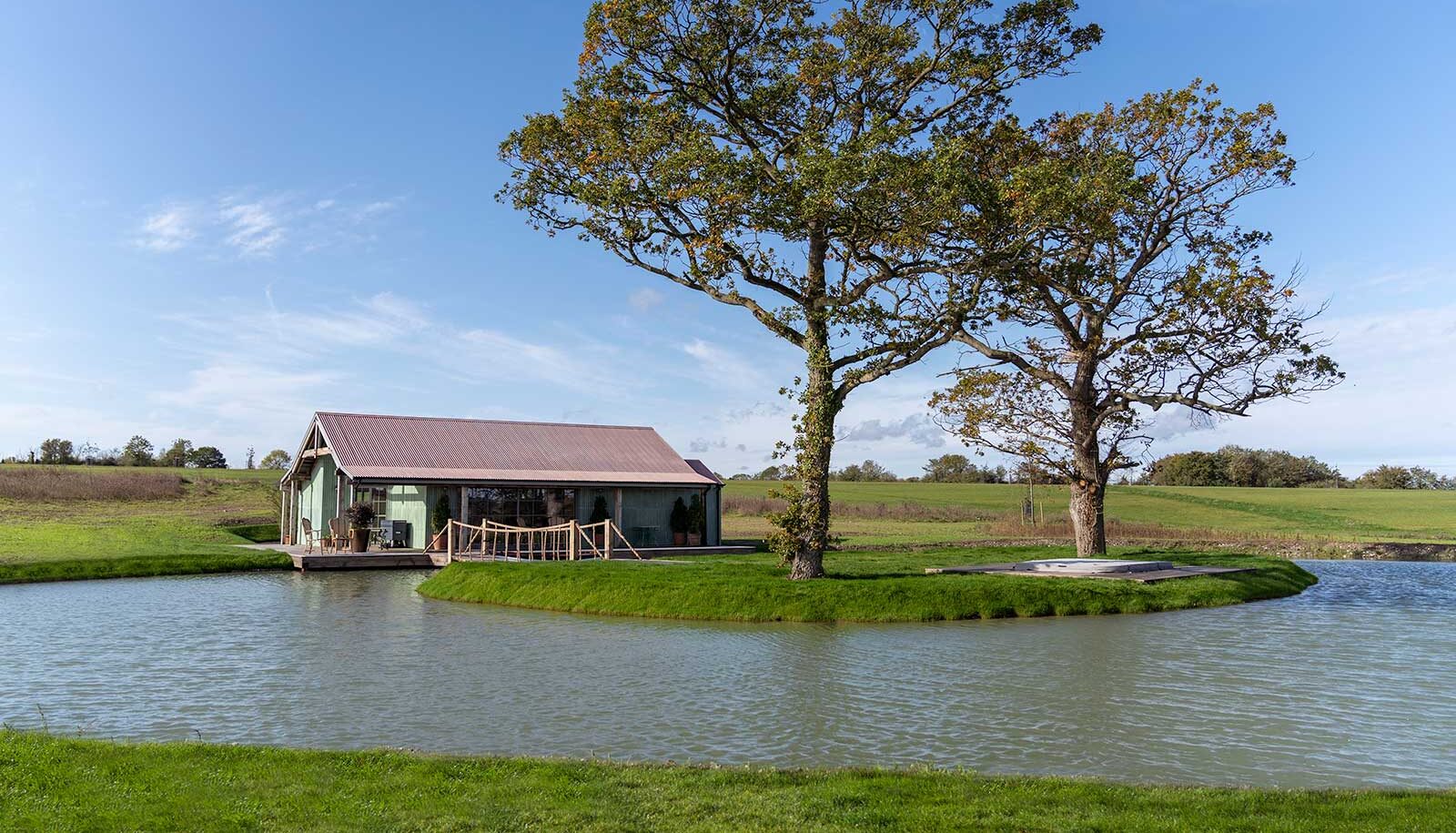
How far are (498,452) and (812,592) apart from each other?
1926 centimetres

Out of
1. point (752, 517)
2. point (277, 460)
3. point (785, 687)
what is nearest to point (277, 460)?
point (277, 460)

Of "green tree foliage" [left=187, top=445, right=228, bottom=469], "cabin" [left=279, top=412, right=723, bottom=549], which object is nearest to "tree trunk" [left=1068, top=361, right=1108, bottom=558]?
"cabin" [left=279, top=412, right=723, bottom=549]

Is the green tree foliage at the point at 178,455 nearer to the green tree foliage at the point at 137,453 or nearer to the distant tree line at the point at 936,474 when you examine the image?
the green tree foliage at the point at 137,453

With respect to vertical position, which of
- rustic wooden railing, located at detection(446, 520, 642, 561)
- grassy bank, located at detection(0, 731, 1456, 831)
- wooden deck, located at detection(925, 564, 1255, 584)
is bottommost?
grassy bank, located at detection(0, 731, 1456, 831)

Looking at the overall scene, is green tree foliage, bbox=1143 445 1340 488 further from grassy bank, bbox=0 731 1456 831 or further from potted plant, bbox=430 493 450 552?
grassy bank, bbox=0 731 1456 831

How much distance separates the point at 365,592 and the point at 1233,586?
1716 cm

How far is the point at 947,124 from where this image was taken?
21.0 metres

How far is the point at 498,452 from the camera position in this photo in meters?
34.5

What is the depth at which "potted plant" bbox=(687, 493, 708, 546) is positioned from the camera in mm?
34250

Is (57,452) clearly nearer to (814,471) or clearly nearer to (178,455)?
(178,455)

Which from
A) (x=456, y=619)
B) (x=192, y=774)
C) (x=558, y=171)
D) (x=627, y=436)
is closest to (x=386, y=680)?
(x=192, y=774)

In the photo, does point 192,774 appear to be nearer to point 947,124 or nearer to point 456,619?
point 456,619

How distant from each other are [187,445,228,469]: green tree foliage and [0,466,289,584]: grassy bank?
49.7 feet

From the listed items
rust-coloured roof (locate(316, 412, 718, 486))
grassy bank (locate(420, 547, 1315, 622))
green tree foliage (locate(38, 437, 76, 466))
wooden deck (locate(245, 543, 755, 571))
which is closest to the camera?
grassy bank (locate(420, 547, 1315, 622))
